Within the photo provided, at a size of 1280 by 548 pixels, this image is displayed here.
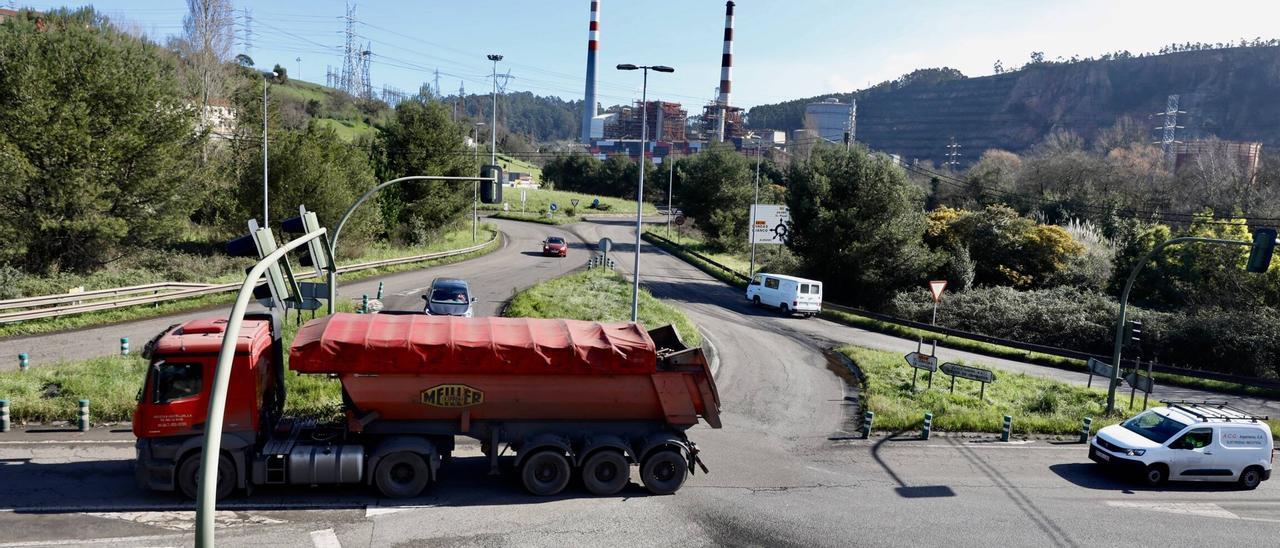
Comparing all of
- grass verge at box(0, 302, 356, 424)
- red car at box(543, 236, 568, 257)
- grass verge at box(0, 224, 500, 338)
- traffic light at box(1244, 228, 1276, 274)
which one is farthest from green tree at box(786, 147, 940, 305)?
grass verge at box(0, 302, 356, 424)

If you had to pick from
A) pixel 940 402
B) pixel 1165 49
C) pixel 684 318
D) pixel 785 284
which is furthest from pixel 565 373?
pixel 1165 49

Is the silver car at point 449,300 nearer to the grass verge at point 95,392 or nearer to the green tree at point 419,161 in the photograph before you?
the grass verge at point 95,392

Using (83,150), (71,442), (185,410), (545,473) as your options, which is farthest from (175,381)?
(83,150)

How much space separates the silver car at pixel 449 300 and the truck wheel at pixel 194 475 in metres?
15.1

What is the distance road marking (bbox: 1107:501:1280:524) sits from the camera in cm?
1533

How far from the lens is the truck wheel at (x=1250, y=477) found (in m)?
17.3

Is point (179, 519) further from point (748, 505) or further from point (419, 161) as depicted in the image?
point (419, 161)

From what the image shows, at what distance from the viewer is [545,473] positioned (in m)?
Result: 13.8

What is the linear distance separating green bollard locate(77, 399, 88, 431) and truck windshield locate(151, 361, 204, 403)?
501cm

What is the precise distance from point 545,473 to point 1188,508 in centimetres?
1296

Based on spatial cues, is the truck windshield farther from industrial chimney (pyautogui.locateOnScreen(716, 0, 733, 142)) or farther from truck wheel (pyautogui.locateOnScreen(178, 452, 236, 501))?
industrial chimney (pyautogui.locateOnScreen(716, 0, 733, 142))

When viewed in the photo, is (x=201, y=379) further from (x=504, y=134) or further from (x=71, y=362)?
(x=504, y=134)

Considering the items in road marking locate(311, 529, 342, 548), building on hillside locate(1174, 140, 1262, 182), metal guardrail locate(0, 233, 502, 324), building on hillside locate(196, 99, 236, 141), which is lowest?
road marking locate(311, 529, 342, 548)

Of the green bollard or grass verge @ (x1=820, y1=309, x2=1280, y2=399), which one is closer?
the green bollard
